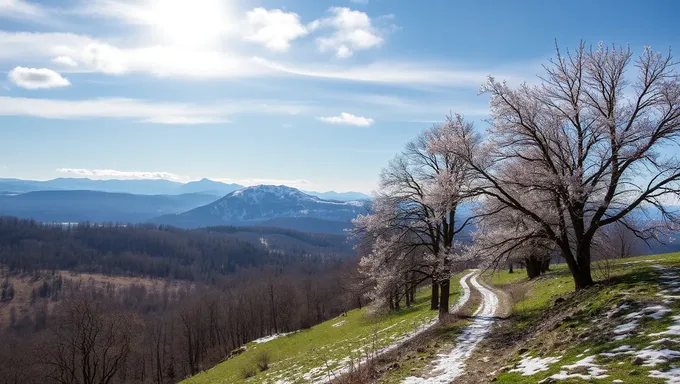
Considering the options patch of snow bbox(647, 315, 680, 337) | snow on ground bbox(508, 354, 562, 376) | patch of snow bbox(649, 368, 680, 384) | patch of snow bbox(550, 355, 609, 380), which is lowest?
snow on ground bbox(508, 354, 562, 376)

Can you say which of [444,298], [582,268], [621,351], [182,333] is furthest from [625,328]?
[182,333]

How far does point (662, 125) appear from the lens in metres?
16.8

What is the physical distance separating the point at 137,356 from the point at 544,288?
78.4 m

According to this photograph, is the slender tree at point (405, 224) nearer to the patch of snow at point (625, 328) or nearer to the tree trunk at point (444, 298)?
the tree trunk at point (444, 298)

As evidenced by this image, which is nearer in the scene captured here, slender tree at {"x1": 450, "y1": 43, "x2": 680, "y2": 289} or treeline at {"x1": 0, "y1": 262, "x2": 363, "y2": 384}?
slender tree at {"x1": 450, "y1": 43, "x2": 680, "y2": 289}

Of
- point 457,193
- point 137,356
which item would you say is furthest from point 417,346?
point 137,356

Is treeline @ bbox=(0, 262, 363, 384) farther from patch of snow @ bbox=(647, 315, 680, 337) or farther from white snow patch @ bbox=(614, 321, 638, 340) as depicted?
patch of snow @ bbox=(647, 315, 680, 337)

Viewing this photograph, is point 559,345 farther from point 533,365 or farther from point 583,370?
point 583,370

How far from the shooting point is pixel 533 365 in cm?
1176

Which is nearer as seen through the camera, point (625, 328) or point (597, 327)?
point (625, 328)

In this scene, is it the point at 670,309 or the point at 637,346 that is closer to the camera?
the point at 637,346

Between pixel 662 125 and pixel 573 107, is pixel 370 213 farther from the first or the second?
pixel 662 125

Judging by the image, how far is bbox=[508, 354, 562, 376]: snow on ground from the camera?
11.2 meters

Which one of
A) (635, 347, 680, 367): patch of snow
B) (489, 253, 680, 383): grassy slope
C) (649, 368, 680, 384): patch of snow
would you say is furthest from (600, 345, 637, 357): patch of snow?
(649, 368, 680, 384): patch of snow
